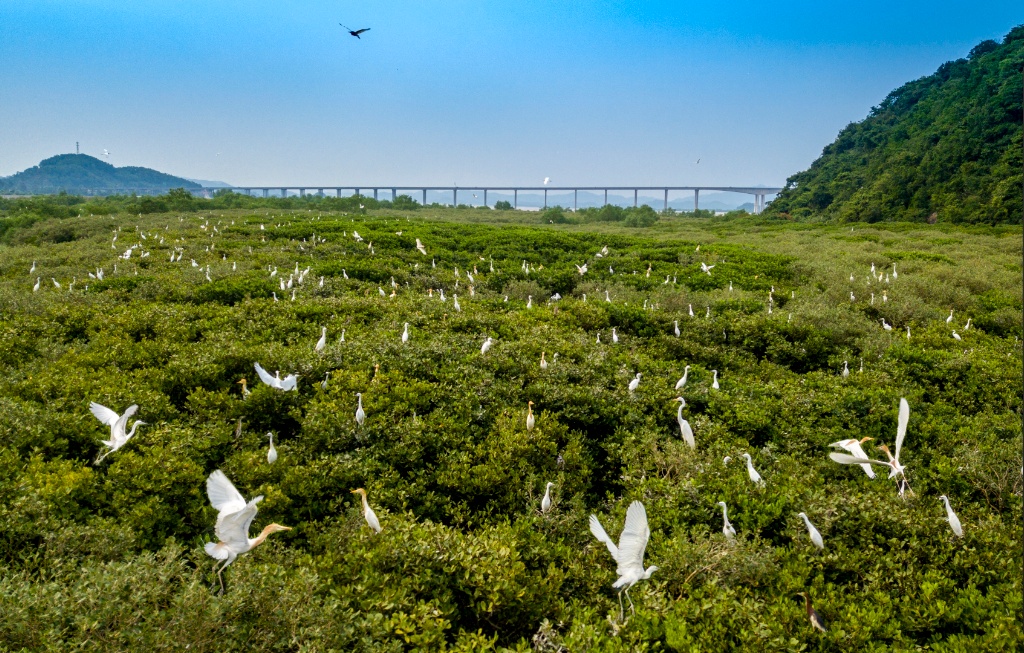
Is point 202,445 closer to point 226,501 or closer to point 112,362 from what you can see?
point 226,501

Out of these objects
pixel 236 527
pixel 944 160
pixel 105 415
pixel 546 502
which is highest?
pixel 944 160

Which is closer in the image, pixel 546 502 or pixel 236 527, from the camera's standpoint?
pixel 236 527

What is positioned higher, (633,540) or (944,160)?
(944,160)

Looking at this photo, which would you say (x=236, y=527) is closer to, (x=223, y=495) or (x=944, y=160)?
(x=223, y=495)

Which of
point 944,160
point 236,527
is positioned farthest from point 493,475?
point 944,160

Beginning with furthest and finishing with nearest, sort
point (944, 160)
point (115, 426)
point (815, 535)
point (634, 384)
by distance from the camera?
point (944, 160) → point (634, 384) → point (115, 426) → point (815, 535)

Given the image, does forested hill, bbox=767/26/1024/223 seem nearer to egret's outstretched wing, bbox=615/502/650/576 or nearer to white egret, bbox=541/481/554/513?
white egret, bbox=541/481/554/513
